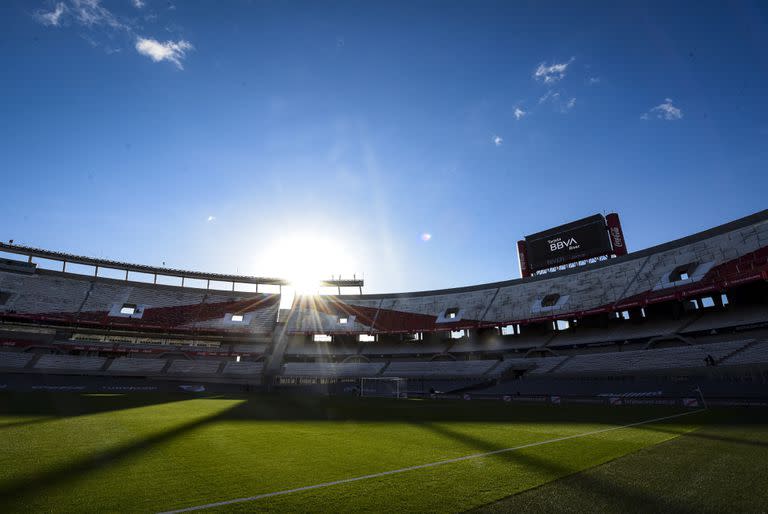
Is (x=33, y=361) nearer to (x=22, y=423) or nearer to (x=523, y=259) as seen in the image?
(x=22, y=423)

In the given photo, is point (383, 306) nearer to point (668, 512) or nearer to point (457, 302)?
point (457, 302)

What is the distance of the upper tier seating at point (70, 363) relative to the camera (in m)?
42.6

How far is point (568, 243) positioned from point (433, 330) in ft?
67.1

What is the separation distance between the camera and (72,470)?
6.94m

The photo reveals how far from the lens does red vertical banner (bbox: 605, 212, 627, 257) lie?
148ft

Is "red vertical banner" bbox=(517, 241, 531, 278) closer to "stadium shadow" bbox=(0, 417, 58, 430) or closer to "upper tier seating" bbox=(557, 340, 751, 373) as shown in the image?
"upper tier seating" bbox=(557, 340, 751, 373)

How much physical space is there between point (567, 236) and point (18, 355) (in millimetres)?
65297

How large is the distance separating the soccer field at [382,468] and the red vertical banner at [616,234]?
36.3m

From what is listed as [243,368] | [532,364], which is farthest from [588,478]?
[243,368]

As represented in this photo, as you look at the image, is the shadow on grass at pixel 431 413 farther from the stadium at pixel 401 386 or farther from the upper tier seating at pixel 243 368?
the upper tier seating at pixel 243 368

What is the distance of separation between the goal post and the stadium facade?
Answer: 9.63 ft

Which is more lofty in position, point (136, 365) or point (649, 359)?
point (136, 365)

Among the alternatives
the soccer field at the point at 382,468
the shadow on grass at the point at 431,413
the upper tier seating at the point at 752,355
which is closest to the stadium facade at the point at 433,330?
the upper tier seating at the point at 752,355

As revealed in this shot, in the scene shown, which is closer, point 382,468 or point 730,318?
point 382,468
